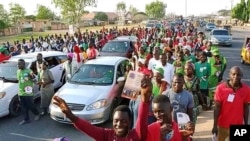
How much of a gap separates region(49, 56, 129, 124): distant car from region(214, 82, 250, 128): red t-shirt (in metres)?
2.26

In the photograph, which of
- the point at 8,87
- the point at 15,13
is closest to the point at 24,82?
the point at 8,87

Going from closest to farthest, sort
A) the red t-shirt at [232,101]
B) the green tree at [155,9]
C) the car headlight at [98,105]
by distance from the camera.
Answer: the red t-shirt at [232,101], the car headlight at [98,105], the green tree at [155,9]

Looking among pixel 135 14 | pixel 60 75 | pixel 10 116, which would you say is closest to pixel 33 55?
pixel 60 75

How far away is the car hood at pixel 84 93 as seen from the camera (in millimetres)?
6962

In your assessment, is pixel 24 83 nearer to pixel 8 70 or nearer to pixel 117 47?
pixel 8 70

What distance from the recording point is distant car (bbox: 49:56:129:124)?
272 inches

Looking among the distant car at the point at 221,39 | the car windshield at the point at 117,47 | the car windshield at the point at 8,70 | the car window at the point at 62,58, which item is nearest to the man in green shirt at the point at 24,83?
the car windshield at the point at 8,70

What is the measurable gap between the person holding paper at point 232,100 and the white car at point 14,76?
5437mm

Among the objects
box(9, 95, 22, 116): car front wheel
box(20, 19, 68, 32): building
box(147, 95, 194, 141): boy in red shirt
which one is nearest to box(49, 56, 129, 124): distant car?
box(9, 95, 22, 116): car front wheel

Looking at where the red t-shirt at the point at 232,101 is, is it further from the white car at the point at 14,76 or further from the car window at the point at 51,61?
the car window at the point at 51,61

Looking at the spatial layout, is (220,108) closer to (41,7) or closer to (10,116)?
(10,116)

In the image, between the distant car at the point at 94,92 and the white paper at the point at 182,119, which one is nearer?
the white paper at the point at 182,119

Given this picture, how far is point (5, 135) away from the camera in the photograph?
695 centimetres

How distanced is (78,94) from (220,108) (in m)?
3.74
